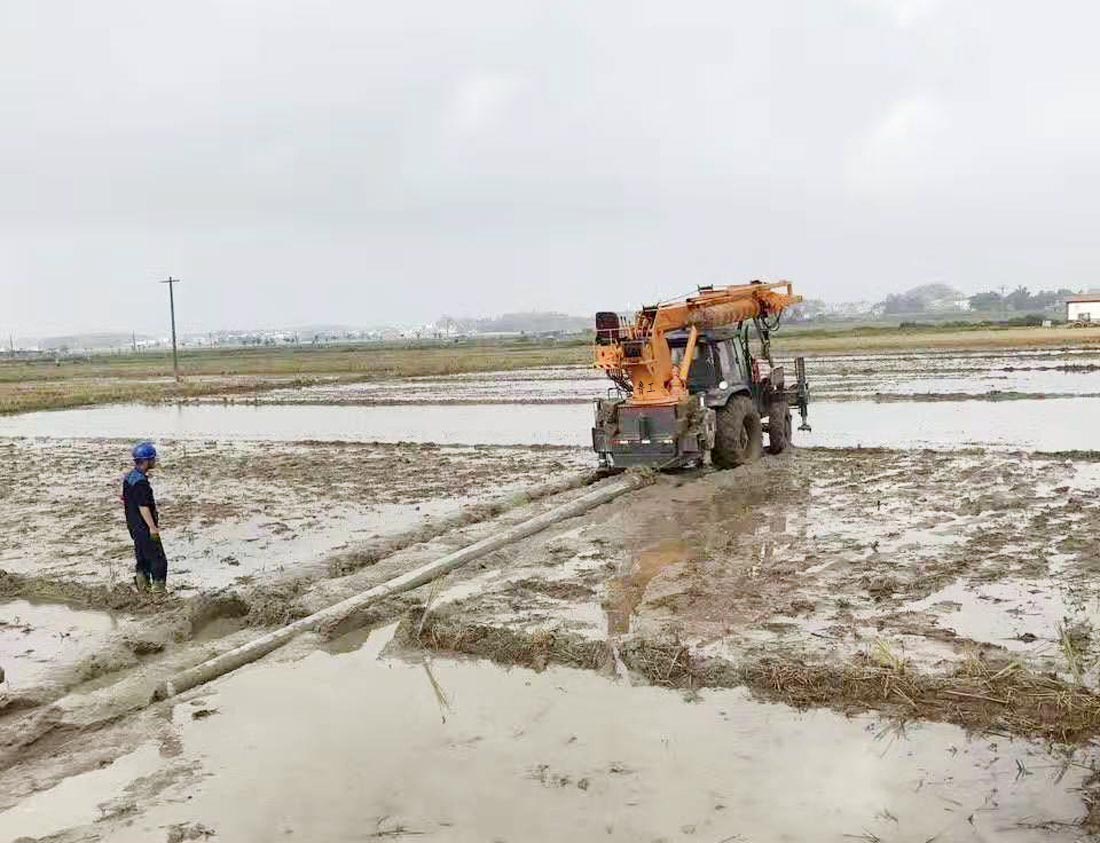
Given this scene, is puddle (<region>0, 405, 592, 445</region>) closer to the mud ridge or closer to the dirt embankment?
the dirt embankment

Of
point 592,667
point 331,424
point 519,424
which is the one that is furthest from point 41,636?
point 331,424

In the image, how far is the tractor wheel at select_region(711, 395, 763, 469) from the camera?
45.9 feet

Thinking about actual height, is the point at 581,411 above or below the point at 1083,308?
below

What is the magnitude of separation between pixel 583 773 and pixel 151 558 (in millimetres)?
5158

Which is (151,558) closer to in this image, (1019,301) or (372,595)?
(372,595)

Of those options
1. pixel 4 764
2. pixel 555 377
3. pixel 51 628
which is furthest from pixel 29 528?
pixel 555 377

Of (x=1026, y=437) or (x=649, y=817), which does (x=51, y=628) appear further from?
(x=1026, y=437)

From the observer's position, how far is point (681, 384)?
1338cm

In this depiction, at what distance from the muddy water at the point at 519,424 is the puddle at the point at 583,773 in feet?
39.4

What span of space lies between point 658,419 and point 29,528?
824cm

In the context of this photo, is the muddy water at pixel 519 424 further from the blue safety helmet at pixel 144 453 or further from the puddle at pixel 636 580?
the blue safety helmet at pixel 144 453

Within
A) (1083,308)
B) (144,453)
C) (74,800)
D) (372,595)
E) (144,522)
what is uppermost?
(1083,308)

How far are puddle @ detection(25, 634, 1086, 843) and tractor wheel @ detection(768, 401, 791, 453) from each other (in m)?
9.99

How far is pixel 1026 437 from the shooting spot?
1688 cm
